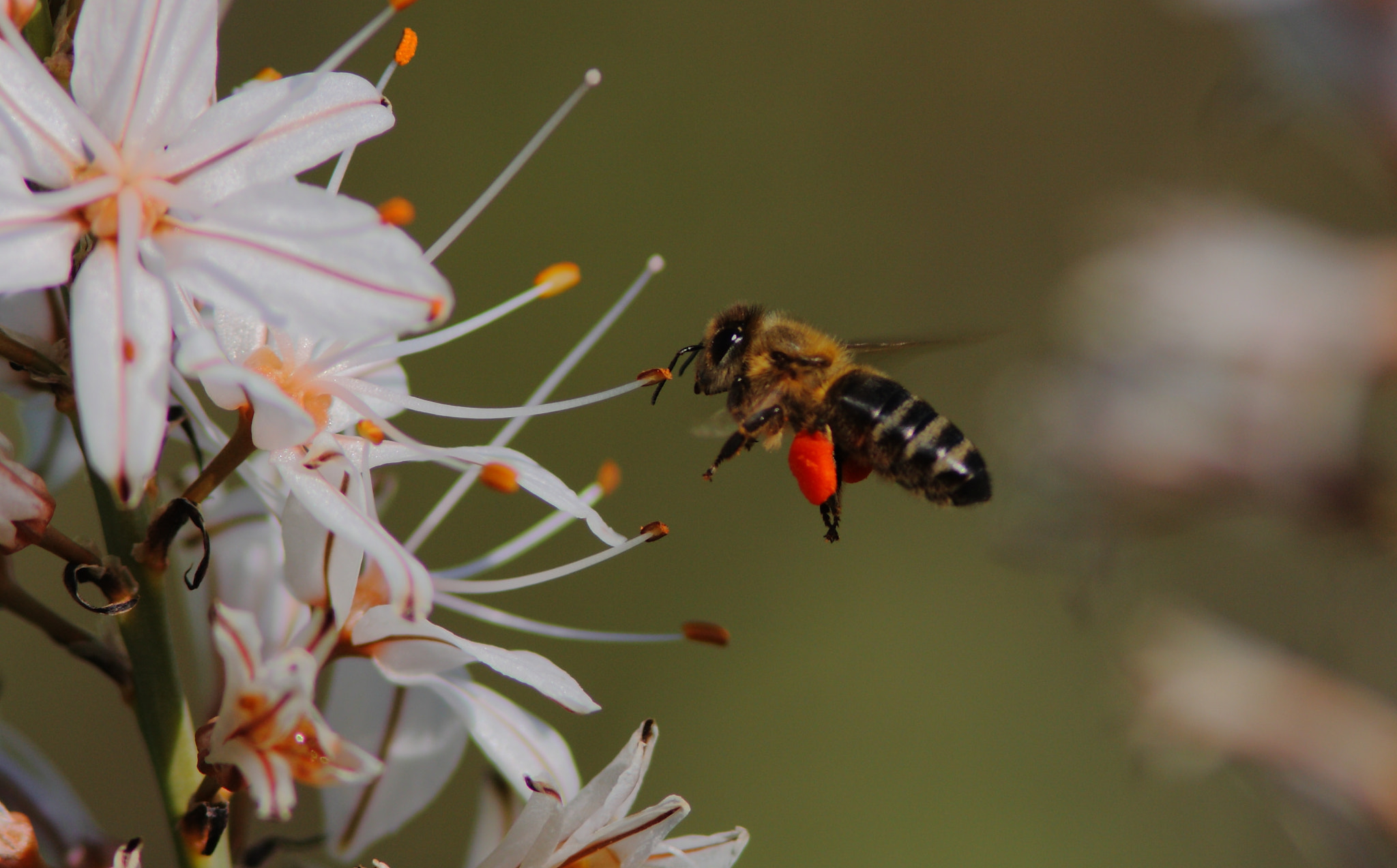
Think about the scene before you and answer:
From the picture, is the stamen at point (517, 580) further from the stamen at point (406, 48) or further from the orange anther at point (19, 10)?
the orange anther at point (19, 10)

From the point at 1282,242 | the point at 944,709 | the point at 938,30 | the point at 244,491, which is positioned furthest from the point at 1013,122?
the point at 244,491

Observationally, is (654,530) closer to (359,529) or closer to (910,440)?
(359,529)

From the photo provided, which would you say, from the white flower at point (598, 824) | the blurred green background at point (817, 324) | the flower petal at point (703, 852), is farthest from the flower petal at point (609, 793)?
the blurred green background at point (817, 324)

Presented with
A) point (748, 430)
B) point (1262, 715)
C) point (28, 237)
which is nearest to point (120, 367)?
point (28, 237)

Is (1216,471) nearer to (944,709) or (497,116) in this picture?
(944,709)

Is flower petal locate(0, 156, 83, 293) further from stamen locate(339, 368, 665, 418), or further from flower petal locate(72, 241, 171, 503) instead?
stamen locate(339, 368, 665, 418)

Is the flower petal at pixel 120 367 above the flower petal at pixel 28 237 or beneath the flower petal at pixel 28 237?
beneath
